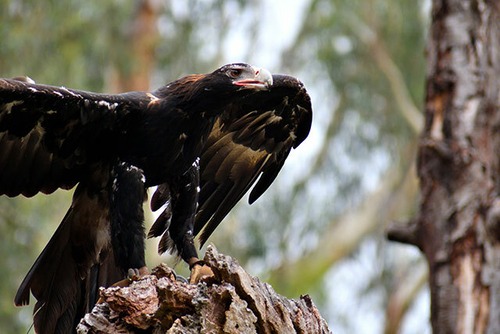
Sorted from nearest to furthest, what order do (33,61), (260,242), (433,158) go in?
1. (433,158)
2. (33,61)
3. (260,242)

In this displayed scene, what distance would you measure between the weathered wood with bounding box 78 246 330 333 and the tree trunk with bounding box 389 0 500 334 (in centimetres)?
281

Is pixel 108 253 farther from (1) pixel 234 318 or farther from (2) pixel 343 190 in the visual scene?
(2) pixel 343 190

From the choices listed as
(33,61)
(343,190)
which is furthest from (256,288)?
(343,190)

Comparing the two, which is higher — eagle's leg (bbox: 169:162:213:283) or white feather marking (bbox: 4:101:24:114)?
white feather marking (bbox: 4:101:24:114)

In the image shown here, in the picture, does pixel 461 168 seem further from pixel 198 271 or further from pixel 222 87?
pixel 198 271

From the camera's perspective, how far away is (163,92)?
6098 millimetres

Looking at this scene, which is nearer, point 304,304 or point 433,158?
point 304,304

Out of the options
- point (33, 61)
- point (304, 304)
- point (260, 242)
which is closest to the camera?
point (304, 304)

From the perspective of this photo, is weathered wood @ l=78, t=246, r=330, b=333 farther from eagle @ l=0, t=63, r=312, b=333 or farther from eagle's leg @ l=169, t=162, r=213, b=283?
eagle's leg @ l=169, t=162, r=213, b=283

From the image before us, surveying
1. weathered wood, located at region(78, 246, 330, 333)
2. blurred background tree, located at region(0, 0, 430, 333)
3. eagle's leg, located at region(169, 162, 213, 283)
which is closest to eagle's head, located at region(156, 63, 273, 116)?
eagle's leg, located at region(169, 162, 213, 283)

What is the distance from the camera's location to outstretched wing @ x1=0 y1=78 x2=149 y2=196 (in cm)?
568

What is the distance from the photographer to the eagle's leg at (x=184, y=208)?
5.96 m

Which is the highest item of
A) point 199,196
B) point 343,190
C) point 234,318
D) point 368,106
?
point 368,106

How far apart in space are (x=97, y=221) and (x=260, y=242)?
9616 mm
